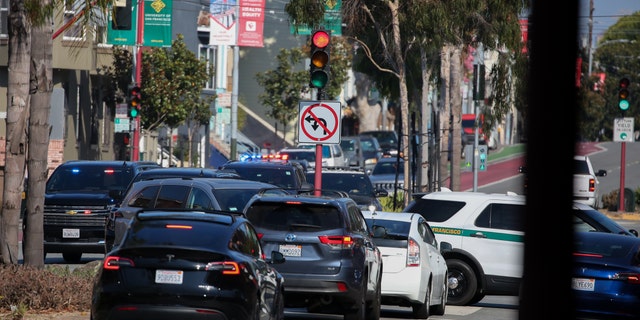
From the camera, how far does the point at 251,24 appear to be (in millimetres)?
54000

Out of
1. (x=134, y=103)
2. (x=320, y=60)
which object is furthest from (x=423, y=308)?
(x=134, y=103)

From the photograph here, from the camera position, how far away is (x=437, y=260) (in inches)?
697

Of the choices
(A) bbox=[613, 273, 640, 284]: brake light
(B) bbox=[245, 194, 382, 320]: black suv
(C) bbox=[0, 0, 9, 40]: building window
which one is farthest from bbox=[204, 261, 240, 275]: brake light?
(C) bbox=[0, 0, 9, 40]: building window

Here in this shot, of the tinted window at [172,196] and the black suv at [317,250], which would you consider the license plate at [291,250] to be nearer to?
the black suv at [317,250]

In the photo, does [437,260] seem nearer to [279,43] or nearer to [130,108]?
[130,108]

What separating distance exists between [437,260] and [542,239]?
3034 millimetres

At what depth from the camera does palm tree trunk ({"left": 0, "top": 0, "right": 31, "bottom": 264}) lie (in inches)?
622

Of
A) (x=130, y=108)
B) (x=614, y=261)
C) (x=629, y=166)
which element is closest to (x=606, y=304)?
(x=614, y=261)

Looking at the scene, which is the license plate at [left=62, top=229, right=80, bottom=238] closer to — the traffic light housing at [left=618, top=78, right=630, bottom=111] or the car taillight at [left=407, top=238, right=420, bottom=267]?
the car taillight at [left=407, top=238, right=420, bottom=267]

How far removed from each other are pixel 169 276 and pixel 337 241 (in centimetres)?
343

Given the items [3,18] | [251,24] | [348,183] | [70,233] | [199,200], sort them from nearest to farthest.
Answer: [199,200] → [70,233] → [348,183] → [3,18] → [251,24]

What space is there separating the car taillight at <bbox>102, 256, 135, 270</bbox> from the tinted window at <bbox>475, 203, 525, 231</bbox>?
28.6 feet

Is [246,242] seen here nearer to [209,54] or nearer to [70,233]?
[70,233]

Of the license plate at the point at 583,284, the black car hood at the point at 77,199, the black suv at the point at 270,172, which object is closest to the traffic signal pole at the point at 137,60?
the black suv at the point at 270,172
